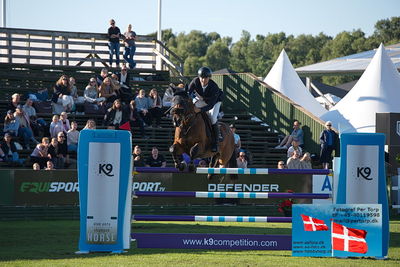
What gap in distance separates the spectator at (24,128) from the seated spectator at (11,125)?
9 cm

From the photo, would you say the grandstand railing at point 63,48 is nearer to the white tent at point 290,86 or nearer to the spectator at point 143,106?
the white tent at point 290,86

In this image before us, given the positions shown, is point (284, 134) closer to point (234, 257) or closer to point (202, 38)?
point (234, 257)

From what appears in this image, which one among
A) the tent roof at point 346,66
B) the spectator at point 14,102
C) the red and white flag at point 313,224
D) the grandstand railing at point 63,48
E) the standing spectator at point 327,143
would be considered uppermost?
the tent roof at point 346,66

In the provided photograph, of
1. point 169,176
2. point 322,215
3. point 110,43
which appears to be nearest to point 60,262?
point 322,215

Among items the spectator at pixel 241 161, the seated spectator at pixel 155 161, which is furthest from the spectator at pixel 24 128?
the spectator at pixel 241 161

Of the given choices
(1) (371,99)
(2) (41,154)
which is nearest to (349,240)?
(2) (41,154)

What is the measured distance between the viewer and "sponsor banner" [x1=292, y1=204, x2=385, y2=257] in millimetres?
11234

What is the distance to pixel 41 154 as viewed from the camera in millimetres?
19750

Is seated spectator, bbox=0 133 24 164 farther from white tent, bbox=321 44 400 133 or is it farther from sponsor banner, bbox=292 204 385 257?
white tent, bbox=321 44 400 133

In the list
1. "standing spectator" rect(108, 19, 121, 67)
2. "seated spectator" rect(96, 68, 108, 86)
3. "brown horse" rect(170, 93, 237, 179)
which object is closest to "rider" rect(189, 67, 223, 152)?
"brown horse" rect(170, 93, 237, 179)

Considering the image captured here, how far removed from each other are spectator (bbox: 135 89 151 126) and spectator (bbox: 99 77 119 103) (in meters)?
0.67

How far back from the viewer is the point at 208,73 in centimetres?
1440

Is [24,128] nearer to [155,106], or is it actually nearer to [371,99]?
[155,106]

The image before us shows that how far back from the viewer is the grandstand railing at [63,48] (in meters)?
28.6
